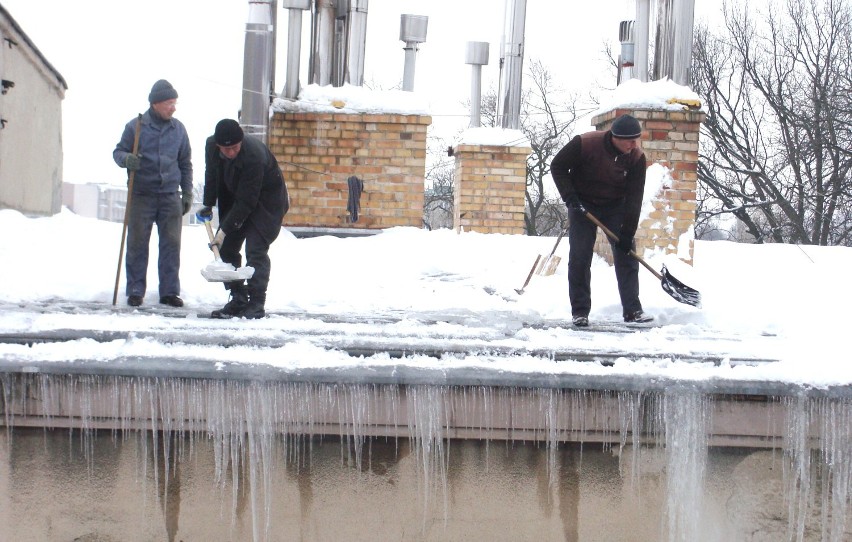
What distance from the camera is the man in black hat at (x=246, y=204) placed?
543cm

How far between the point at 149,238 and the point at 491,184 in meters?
5.00

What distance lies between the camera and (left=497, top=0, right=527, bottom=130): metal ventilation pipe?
1132 centimetres

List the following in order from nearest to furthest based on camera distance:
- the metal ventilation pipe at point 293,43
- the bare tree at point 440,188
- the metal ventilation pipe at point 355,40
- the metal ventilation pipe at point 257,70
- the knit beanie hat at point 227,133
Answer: the knit beanie hat at point 227,133, the metal ventilation pipe at point 257,70, the metal ventilation pipe at point 293,43, the metal ventilation pipe at point 355,40, the bare tree at point 440,188

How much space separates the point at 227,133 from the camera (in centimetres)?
525

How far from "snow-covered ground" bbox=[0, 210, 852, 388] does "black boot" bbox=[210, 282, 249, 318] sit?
28cm

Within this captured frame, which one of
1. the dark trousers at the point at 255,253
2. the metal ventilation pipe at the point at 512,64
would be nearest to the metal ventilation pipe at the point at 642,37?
the metal ventilation pipe at the point at 512,64

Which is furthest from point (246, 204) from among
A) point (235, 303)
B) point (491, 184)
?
point (491, 184)

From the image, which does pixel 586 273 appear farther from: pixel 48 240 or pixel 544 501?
pixel 48 240

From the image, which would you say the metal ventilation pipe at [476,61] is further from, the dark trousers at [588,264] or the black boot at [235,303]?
the black boot at [235,303]

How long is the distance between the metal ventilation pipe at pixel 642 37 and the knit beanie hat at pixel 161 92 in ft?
12.6

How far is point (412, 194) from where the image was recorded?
8.25 m

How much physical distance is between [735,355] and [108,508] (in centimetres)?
302

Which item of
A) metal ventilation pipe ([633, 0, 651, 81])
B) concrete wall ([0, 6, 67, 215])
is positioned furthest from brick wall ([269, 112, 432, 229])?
concrete wall ([0, 6, 67, 215])

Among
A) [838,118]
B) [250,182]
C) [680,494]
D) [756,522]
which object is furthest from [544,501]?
[838,118]
